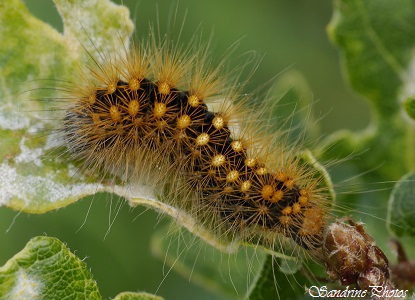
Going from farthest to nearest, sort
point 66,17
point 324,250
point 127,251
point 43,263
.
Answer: point 127,251 → point 66,17 → point 324,250 → point 43,263

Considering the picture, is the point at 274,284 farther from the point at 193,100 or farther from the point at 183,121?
the point at 193,100

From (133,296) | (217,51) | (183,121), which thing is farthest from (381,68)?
(133,296)

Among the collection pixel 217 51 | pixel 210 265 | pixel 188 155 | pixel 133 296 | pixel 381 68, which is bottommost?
pixel 210 265

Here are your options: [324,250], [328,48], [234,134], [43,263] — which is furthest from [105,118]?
[328,48]

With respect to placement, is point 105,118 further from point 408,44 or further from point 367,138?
point 408,44

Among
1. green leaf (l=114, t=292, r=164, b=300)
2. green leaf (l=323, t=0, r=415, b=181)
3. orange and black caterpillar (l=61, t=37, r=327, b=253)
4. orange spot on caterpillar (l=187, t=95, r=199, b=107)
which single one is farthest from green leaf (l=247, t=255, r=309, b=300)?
green leaf (l=323, t=0, r=415, b=181)

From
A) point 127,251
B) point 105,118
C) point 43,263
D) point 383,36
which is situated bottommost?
point 127,251

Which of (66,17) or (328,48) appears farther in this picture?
(328,48)

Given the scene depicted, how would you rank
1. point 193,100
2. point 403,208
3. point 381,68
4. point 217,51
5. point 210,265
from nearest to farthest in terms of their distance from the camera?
point 403,208, point 193,100, point 210,265, point 381,68, point 217,51
